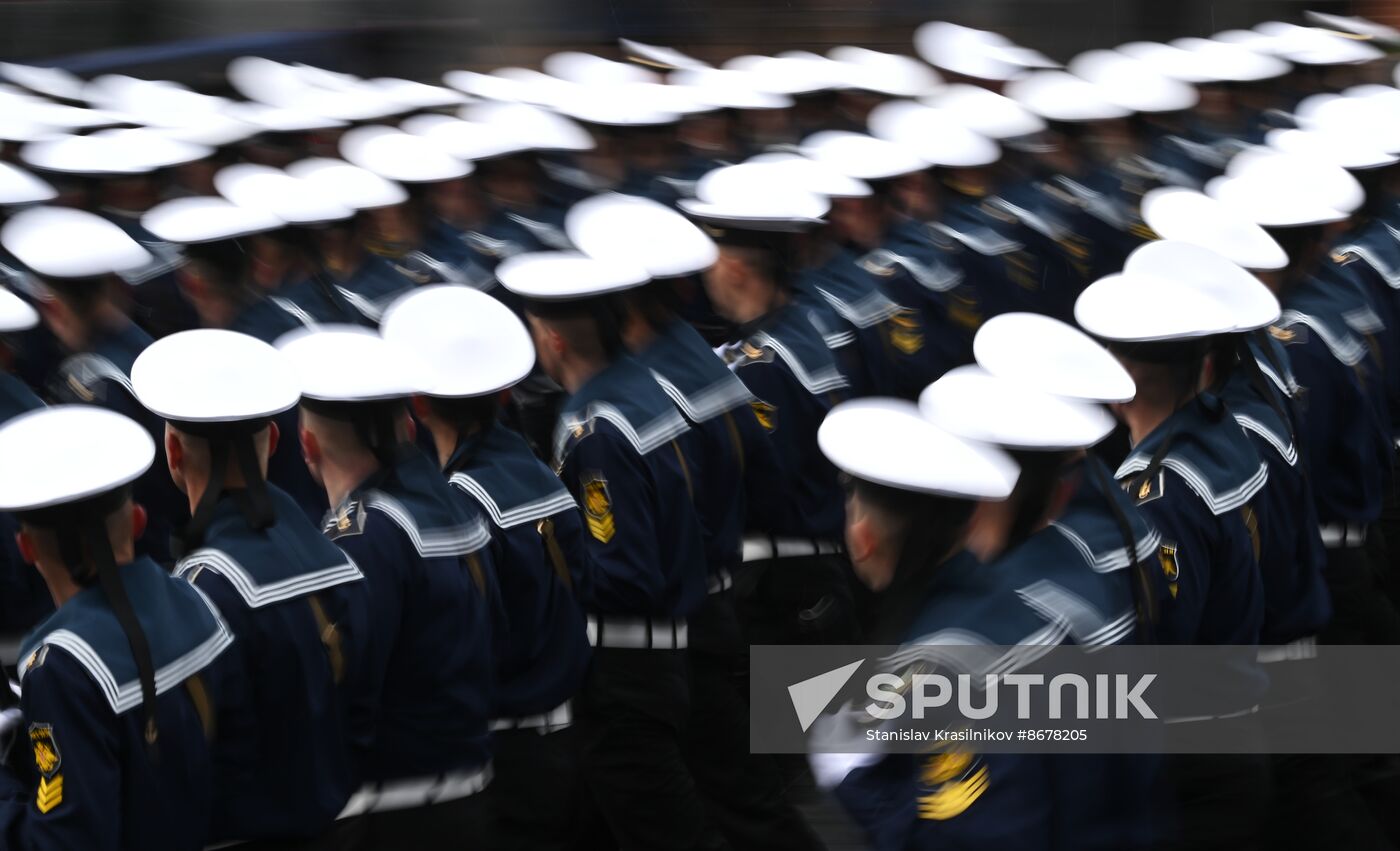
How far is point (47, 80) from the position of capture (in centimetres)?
833

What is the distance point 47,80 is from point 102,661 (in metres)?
6.58

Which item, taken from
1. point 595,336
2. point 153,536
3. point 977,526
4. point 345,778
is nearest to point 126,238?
point 153,536

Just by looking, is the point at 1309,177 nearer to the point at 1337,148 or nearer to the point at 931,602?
the point at 1337,148

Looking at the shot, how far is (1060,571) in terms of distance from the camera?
9.16 ft

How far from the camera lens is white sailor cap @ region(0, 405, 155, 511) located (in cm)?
262

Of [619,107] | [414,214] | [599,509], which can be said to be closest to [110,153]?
[414,214]

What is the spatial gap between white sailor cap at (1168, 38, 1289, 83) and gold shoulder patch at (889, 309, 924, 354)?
305 cm

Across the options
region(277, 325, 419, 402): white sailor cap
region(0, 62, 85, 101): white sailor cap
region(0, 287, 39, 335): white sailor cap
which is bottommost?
region(0, 62, 85, 101): white sailor cap

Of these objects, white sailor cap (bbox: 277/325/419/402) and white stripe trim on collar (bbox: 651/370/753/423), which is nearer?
white sailor cap (bbox: 277/325/419/402)

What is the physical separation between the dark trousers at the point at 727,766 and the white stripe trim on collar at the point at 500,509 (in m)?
0.81

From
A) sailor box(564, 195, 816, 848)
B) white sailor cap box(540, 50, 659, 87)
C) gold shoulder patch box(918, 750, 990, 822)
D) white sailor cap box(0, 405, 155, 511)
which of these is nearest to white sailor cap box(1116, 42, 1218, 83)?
white sailor cap box(540, 50, 659, 87)

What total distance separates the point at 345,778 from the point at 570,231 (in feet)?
6.76

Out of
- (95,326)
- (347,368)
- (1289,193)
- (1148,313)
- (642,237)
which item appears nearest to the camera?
(347,368)

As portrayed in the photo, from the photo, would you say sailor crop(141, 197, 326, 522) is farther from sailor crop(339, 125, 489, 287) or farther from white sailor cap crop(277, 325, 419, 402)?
white sailor cap crop(277, 325, 419, 402)
